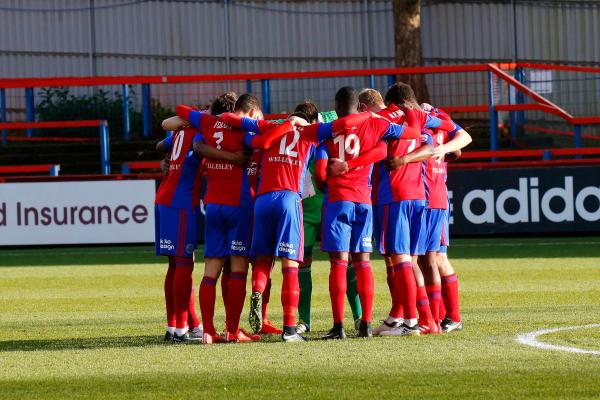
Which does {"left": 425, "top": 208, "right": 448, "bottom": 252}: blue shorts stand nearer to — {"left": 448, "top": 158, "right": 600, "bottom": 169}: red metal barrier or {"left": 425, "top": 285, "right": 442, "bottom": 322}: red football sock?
{"left": 425, "top": 285, "right": 442, "bottom": 322}: red football sock

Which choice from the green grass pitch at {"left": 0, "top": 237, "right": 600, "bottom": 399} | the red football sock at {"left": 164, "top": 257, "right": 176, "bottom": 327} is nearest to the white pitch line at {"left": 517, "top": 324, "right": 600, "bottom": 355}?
the green grass pitch at {"left": 0, "top": 237, "right": 600, "bottom": 399}

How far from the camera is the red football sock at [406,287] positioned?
959cm

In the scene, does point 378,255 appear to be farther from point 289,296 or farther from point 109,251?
point 289,296

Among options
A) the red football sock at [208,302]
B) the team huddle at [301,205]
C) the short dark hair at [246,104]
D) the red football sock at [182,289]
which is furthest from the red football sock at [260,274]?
the short dark hair at [246,104]

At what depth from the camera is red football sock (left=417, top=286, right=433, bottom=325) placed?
979 cm

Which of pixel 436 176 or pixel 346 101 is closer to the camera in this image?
pixel 346 101

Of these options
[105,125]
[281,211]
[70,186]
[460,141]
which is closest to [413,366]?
[281,211]

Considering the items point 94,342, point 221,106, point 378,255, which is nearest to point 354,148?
point 221,106

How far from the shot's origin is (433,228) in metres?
9.99

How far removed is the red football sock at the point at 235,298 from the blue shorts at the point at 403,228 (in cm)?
107

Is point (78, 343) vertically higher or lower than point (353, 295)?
lower

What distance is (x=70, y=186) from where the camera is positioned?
20.3 m

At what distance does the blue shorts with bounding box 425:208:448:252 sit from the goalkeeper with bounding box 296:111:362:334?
790 mm

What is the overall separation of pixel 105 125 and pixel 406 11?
921 cm
